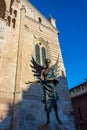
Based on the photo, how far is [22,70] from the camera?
11.3 metres

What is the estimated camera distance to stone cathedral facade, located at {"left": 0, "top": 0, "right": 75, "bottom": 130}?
9133 millimetres

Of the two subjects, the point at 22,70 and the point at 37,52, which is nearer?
the point at 22,70

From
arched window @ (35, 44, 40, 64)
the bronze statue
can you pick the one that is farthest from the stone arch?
the bronze statue

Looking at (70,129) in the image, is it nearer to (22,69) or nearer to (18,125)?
(18,125)

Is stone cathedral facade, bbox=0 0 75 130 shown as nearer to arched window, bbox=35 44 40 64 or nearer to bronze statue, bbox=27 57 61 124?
arched window, bbox=35 44 40 64

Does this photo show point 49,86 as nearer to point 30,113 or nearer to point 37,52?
point 30,113

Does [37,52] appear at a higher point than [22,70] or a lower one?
higher

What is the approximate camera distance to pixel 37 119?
960cm

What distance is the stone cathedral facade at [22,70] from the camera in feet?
30.0

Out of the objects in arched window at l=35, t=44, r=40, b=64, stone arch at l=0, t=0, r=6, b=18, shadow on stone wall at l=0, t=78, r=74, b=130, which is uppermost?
stone arch at l=0, t=0, r=6, b=18

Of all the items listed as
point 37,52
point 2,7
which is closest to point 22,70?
point 37,52

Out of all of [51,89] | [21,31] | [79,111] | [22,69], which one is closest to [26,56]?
[22,69]

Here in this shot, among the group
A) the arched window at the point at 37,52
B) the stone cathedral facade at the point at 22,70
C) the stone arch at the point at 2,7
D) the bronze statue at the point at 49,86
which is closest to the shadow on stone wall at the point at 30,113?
the stone cathedral facade at the point at 22,70

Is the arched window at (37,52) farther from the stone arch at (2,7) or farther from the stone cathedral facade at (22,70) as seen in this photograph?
the stone arch at (2,7)
